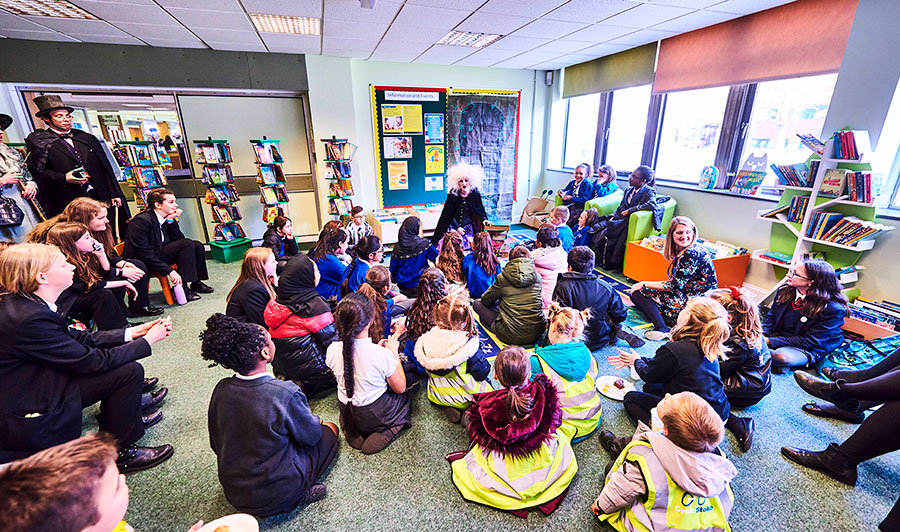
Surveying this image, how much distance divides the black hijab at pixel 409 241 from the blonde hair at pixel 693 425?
2.54 metres

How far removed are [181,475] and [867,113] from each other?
5.48 metres

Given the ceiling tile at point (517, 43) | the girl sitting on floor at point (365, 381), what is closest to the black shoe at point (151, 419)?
the girl sitting on floor at point (365, 381)

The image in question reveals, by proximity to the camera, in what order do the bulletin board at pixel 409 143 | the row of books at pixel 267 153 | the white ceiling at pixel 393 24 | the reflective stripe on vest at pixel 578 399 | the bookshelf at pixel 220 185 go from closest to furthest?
the reflective stripe on vest at pixel 578 399 < the white ceiling at pixel 393 24 < the bookshelf at pixel 220 185 < the row of books at pixel 267 153 < the bulletin board at pixel 409 143

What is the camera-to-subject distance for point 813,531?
5.40 ft

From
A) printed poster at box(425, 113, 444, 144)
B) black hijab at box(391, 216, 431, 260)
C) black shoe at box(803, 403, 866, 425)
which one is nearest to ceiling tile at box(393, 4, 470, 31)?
black hijab at box(391, 216, 431, 260)

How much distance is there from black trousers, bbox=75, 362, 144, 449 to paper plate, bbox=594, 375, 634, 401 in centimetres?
277

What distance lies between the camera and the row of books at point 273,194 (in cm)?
549

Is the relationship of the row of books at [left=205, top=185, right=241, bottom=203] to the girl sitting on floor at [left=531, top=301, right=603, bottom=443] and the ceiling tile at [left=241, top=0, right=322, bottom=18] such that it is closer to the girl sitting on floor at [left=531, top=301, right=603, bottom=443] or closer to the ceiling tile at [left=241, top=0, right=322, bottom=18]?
the ceiling tile at [left=241, top=0, right=322, bottom=18]

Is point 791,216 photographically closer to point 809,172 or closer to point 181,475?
point 809,172

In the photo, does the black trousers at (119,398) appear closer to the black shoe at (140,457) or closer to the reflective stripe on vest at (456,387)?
the black shoe at (140,457)

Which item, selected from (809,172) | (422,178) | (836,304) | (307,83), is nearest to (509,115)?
(422,178)

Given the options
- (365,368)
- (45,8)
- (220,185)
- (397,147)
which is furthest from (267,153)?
(365,368)

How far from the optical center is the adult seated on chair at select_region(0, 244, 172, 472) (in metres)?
1.54

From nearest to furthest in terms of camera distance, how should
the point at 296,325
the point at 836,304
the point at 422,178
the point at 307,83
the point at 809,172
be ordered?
1. the point at 296,325
2. the point at 836,304
3. the point at 809,172
4. the point at 307,83
5. the point at 422,178
